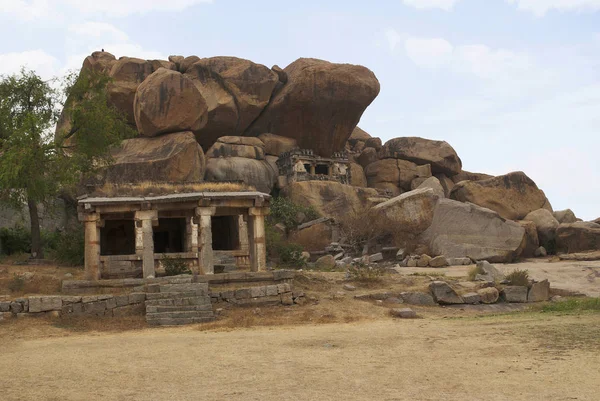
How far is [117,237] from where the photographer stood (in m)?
27.5

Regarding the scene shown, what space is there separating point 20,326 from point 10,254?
43.5ft

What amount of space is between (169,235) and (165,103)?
10.8 meters

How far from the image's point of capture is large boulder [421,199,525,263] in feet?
97.2

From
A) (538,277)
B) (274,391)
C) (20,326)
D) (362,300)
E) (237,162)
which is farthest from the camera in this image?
(237,162)

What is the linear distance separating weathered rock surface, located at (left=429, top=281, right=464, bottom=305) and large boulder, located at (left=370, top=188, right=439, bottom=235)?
44.4 feet

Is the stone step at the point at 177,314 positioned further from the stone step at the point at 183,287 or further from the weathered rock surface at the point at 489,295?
the weathered rock surface at the point at 489,295

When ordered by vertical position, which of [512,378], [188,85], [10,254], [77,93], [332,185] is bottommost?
[512,378]

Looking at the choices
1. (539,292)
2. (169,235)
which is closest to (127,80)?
(169,235)

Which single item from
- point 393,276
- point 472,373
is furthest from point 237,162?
point 472,373

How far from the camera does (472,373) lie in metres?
8.54

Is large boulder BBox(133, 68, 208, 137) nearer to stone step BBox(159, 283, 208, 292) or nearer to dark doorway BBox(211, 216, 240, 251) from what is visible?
dark doorway BBox(211, 216, 240, 251)

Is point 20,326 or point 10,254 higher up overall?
point 10,254

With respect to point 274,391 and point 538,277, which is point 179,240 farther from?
point 274,391

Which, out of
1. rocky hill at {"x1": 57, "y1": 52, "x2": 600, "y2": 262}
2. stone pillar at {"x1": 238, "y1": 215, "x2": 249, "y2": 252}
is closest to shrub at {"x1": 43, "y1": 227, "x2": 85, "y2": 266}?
stone pillar at {"x1": 238, "y1": 215, "x2": 249, "y2": 252}
